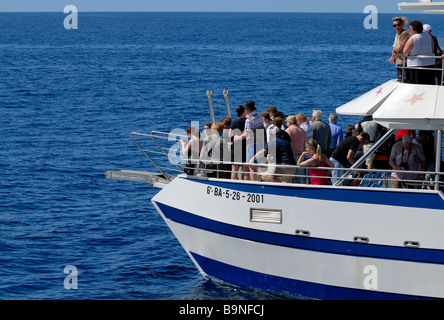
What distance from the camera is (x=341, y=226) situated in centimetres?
1758

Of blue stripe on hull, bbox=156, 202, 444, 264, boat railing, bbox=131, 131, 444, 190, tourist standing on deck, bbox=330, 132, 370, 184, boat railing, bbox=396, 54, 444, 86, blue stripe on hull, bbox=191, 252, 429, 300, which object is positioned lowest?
blue stripe on hull, bbox=191, 252, 429, 300

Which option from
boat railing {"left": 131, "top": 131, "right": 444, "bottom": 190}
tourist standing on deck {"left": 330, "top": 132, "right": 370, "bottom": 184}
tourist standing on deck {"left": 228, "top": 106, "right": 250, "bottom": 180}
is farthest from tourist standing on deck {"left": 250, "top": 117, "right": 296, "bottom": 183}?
tourist standing on deck {"left": 330, "top": 132, "right": 370, "bottom": 184}

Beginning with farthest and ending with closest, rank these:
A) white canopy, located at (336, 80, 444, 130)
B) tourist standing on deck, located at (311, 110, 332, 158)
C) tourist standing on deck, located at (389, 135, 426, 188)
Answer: tourist standing on deck, located at (311, 110, 332, 158) < tourist standing on deck, located at (389, 135, 426, 188) < white canopy, located at (336, 80, 444, 130)

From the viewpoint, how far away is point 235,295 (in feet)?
64.8

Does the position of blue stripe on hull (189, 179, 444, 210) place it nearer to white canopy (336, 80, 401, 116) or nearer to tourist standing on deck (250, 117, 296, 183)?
tourist standing on deck (250, 117, 296, 183)

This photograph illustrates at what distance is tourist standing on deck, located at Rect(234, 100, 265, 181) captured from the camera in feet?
61.2

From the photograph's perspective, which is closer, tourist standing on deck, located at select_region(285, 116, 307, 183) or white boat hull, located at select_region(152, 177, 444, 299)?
white boat hull, located at select_region(152, 177, 444, 299)

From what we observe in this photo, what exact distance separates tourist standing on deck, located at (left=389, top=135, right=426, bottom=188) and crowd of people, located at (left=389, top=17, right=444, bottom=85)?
1.41 m

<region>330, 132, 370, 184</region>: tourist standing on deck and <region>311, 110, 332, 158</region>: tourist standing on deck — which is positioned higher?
<region>311, 110, 332, 158</region>: tourist standing on deck

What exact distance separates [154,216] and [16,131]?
72.7ft

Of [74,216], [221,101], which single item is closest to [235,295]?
[74,216]

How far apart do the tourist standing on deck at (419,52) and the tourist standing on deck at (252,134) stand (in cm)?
339

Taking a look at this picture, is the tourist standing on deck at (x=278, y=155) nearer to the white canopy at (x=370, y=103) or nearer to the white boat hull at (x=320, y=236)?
the white boat hull at (x=320, y=236)

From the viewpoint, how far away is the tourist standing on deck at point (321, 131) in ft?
65.5
